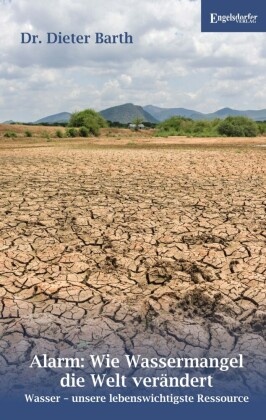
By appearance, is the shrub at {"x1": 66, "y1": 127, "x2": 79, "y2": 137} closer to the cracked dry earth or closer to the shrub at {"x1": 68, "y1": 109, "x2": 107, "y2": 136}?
the shrub at {"x1": 68, "y1": 109, "x2": 107, "y2": 136}

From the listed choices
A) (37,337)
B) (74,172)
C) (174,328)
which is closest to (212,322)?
(174,328)

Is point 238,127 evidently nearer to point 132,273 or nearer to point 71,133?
point 71,133

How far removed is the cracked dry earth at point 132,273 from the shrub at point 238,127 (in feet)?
77.7

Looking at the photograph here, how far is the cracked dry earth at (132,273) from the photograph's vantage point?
2502mm

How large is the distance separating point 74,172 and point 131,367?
5.56 m

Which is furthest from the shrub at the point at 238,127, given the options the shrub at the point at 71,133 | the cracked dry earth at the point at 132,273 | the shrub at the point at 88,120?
the cracked dry earth at the point at 132,273

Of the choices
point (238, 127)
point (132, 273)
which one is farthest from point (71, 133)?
point (132, 273)

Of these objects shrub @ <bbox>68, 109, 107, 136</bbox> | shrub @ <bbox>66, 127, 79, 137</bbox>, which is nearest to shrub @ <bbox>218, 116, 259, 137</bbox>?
shrub @ <bbox>68, 109, 107, 136</bbox>

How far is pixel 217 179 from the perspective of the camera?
6.93 m

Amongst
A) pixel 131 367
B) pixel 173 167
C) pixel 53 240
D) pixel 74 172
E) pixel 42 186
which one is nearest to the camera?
pixel 131 367

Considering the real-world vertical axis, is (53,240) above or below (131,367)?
above

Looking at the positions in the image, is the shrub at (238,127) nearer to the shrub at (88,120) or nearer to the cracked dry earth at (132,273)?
the shrub at (88,120)

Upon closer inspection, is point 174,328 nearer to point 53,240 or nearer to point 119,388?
point 119,388

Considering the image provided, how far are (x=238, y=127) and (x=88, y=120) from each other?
12276 millimetres
